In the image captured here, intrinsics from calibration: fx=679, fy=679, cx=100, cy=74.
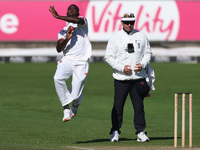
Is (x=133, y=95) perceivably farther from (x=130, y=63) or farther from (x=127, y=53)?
(x=127, y=53)

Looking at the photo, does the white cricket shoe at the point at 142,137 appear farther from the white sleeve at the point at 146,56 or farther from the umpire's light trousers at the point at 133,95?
the white sleeve at the point at 146,56

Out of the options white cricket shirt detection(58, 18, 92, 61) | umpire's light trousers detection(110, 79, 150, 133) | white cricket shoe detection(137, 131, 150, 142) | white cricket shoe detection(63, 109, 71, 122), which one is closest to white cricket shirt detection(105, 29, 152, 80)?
umpire's light trousers detection(110, 79, 150, 133)

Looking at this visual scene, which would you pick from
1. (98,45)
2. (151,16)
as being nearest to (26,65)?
(98,45)

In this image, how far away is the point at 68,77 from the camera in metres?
12.8

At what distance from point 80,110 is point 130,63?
22.2 ft

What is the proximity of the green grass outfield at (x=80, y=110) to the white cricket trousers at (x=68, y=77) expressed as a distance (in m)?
0.80

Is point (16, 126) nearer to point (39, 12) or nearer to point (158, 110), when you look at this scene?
point (158, 110)

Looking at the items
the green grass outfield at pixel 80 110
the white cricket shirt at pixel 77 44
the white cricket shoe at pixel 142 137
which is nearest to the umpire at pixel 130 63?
the white cricket shoe at pixel 142 137

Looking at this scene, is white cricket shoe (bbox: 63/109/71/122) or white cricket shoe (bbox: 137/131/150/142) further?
white cricket shoe (bbox: 63/109/71/122)

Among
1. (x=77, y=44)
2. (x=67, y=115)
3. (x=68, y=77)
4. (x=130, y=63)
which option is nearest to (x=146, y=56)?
(x=130, y=63)

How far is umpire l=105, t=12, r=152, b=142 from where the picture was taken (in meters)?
12.1

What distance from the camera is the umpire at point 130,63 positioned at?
39.8 feet

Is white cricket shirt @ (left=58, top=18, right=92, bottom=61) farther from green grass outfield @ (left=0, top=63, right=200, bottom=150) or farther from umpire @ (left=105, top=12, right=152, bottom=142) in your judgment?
green grass outfield @ (left=0, top=63, right=200, bottom=150)

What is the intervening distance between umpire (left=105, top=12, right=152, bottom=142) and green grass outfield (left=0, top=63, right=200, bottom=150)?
68cm
